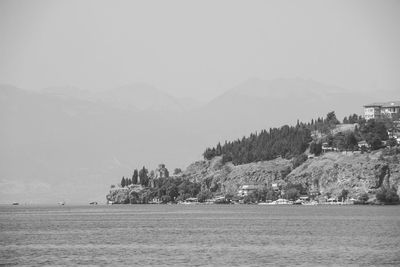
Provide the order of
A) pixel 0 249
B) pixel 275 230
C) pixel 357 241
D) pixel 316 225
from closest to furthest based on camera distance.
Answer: pixel 0 249, pixel 357 241, pixel 275 230, pixel 316 225

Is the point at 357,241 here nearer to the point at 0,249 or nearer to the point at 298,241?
the point at 298,241

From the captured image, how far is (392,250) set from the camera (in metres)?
110

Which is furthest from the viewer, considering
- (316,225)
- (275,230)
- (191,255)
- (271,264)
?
(316,225)

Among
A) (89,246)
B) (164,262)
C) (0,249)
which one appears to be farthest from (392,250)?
(0,249)

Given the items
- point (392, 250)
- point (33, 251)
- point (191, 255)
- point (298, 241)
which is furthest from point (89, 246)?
point (392, 250)

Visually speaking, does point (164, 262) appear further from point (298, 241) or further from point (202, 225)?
point (202, 225)

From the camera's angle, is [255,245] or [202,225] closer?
[255,245]

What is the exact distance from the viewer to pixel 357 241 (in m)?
123

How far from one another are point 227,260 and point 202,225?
66.0 m

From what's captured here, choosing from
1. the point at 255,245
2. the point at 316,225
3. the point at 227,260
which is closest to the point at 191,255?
the point at 227,260

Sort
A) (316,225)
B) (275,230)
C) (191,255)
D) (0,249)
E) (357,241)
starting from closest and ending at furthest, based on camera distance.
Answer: (191,255) → (0,249) → (357,241) → (275,230) → (316,225)

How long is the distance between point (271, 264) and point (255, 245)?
21.1 m

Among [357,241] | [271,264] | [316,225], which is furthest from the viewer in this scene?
[316,225]

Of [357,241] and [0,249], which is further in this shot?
[357,241]
